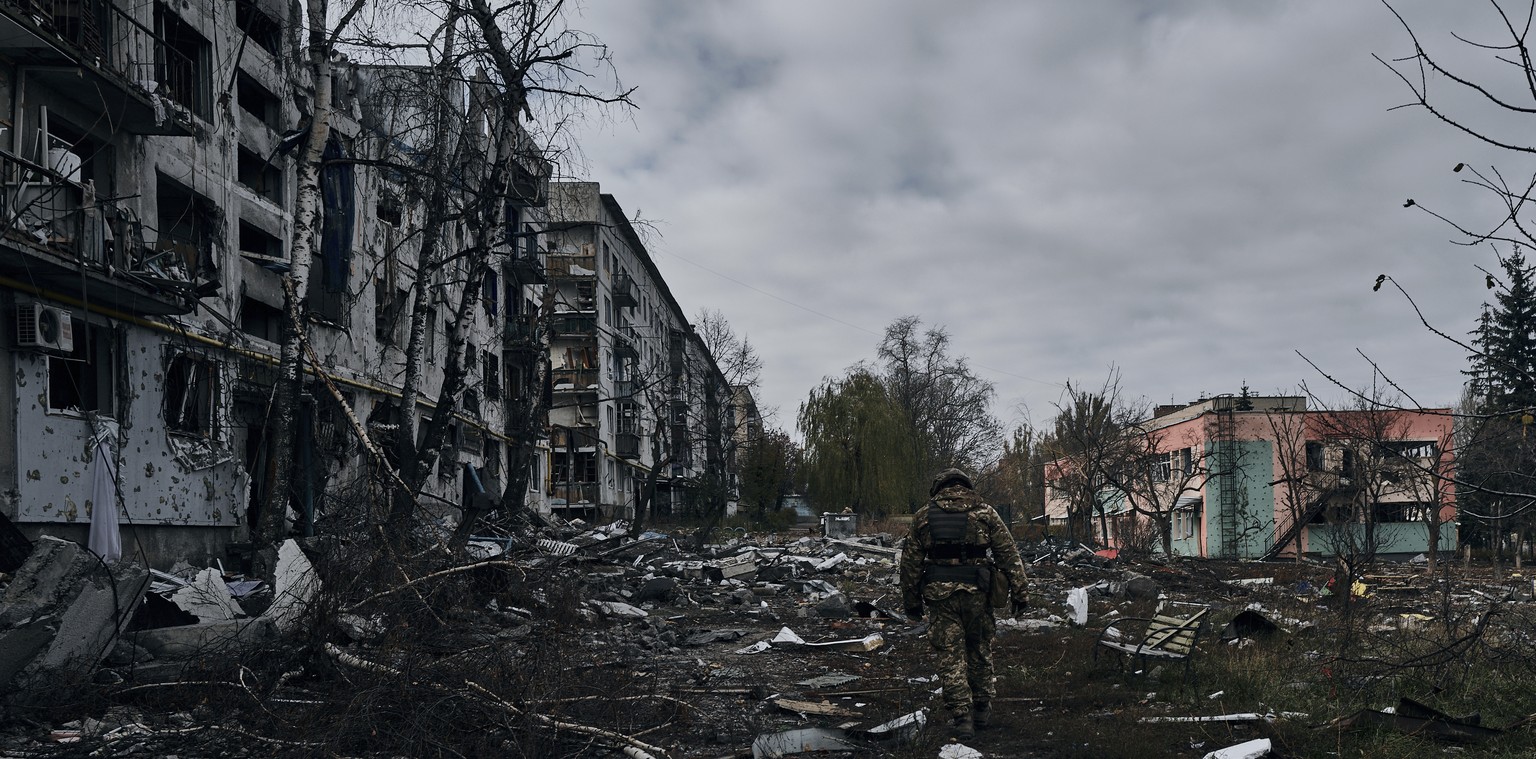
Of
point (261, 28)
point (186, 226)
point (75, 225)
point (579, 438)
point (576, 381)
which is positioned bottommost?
point (579, 438)

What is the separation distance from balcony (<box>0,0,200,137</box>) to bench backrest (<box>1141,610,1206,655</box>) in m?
11.6

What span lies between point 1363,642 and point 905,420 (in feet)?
118

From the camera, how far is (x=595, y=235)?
4656 cm

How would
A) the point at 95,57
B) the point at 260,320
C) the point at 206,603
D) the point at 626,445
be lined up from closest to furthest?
the point at 206,603 < the point at 95,57 < the point at 260,320 < the point at 626,445

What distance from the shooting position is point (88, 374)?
1388 centimetres

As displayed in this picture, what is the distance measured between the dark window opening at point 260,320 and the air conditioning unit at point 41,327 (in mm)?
5033

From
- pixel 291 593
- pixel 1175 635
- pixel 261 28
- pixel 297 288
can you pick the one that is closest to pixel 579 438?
pixel 261 28

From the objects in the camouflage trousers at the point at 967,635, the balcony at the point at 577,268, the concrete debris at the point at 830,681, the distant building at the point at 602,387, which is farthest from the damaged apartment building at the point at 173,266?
the balcony at the point at 577,268

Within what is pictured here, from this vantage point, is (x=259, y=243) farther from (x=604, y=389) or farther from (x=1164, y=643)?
(x=604, y=389)

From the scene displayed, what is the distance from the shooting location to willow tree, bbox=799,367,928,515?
45000 mm

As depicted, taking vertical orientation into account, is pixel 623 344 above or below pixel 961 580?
above

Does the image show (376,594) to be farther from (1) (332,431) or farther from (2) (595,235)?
(2) (595,235)

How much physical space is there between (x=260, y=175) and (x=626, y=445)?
3215 cm

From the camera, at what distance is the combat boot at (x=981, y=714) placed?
23.6ft
